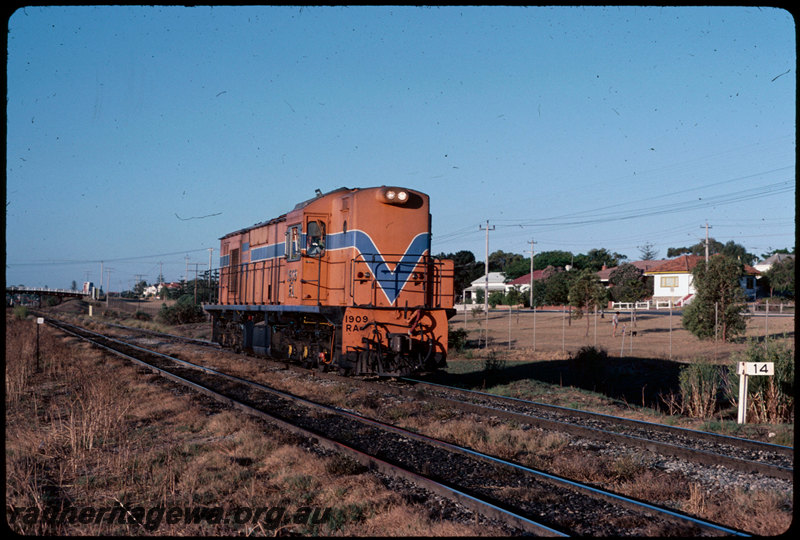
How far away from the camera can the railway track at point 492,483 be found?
5574 mm

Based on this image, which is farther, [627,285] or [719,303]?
[627,285]

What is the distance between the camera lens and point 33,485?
6.95 metres

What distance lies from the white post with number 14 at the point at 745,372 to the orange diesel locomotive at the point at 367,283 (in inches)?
229

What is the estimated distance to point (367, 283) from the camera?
14188 millimetres

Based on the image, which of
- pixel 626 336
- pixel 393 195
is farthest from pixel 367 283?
pixel 626 336

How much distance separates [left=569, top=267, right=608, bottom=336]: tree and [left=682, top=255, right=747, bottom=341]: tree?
10415mm

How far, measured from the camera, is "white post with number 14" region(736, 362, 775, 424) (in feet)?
35.7

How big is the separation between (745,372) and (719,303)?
19499 millimetres

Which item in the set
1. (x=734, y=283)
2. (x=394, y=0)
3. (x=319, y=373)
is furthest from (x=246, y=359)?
(x=734, y=283)

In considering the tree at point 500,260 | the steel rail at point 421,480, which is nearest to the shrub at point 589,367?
the steel rail at point 421,480

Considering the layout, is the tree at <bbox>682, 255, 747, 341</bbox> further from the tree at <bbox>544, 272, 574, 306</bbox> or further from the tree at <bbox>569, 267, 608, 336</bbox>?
the tree at <bbox>544, 272, 574, 306</bbox>

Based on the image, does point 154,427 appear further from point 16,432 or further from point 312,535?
point 312,535

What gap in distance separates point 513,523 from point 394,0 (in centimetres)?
428

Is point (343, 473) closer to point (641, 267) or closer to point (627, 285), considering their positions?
point (627, 285)
